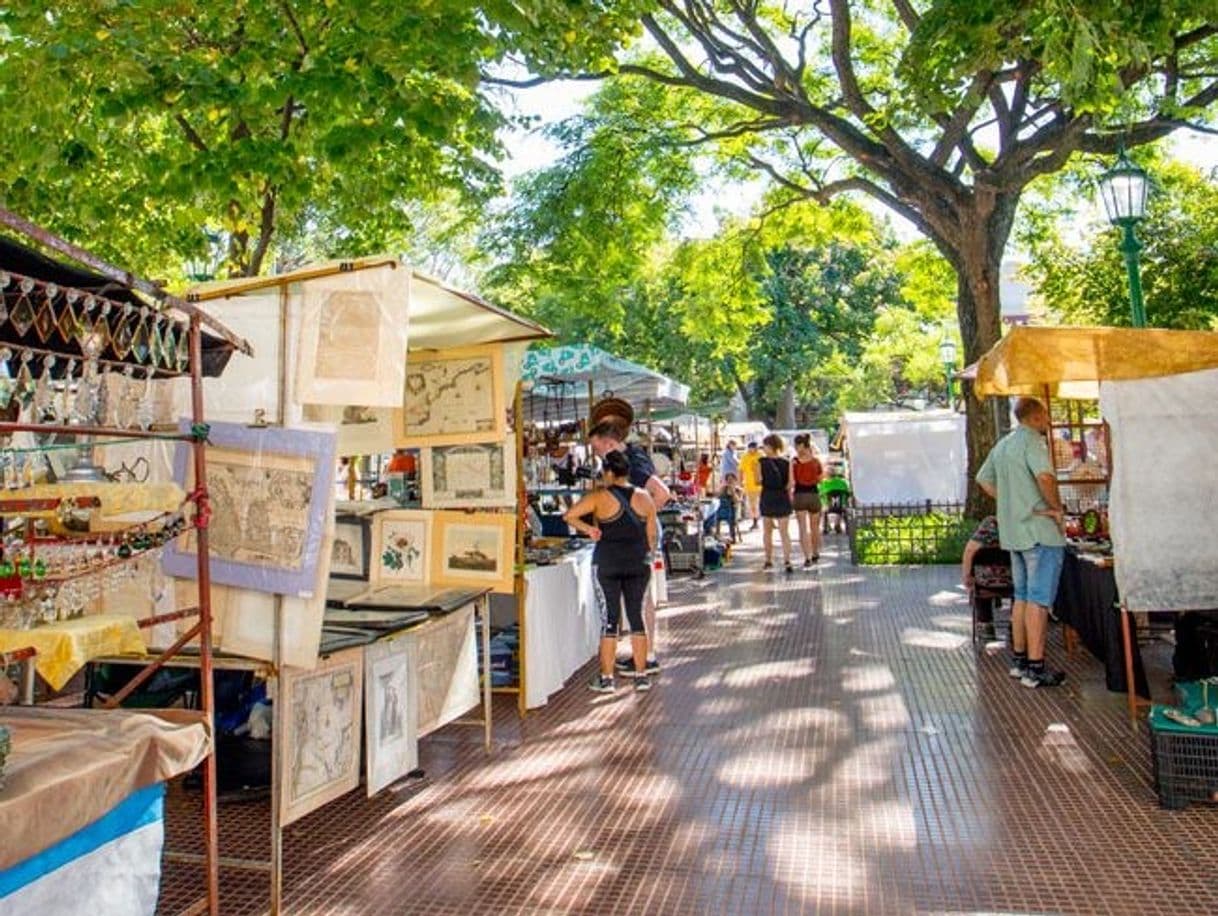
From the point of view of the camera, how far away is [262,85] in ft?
19.6

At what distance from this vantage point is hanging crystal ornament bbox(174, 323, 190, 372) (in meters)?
3.20

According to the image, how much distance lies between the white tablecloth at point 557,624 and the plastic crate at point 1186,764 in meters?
3.41

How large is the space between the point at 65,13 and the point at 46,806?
593 centimetres

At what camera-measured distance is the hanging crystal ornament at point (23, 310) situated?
7.88 feet

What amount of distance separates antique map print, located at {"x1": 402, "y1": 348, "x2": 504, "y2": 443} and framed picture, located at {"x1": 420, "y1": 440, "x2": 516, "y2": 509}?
0.41ft

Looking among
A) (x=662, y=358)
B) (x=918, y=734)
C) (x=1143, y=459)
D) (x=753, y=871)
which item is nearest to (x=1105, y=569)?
(x=1143, y=459)

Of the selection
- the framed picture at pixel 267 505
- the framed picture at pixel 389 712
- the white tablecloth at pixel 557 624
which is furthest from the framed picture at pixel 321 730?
the white tablecloth at pixel 557 624

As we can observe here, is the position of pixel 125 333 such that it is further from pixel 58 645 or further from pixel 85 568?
pixel 58 645

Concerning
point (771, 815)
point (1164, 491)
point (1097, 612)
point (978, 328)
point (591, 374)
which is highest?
point (978, 328)

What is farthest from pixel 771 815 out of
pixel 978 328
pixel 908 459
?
pixel 908 459

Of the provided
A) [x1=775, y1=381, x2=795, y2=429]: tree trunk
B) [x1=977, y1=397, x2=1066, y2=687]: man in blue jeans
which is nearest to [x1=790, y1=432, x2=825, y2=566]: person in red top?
[x1=977, y1=397, x2=1066, y2=687]: man in blue jeans

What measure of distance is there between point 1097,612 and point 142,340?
574 centimetres

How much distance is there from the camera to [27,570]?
2.80 meters

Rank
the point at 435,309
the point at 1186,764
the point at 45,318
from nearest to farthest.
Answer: the point at 45,318 → the point at 1186,764 → the point at 435,309
